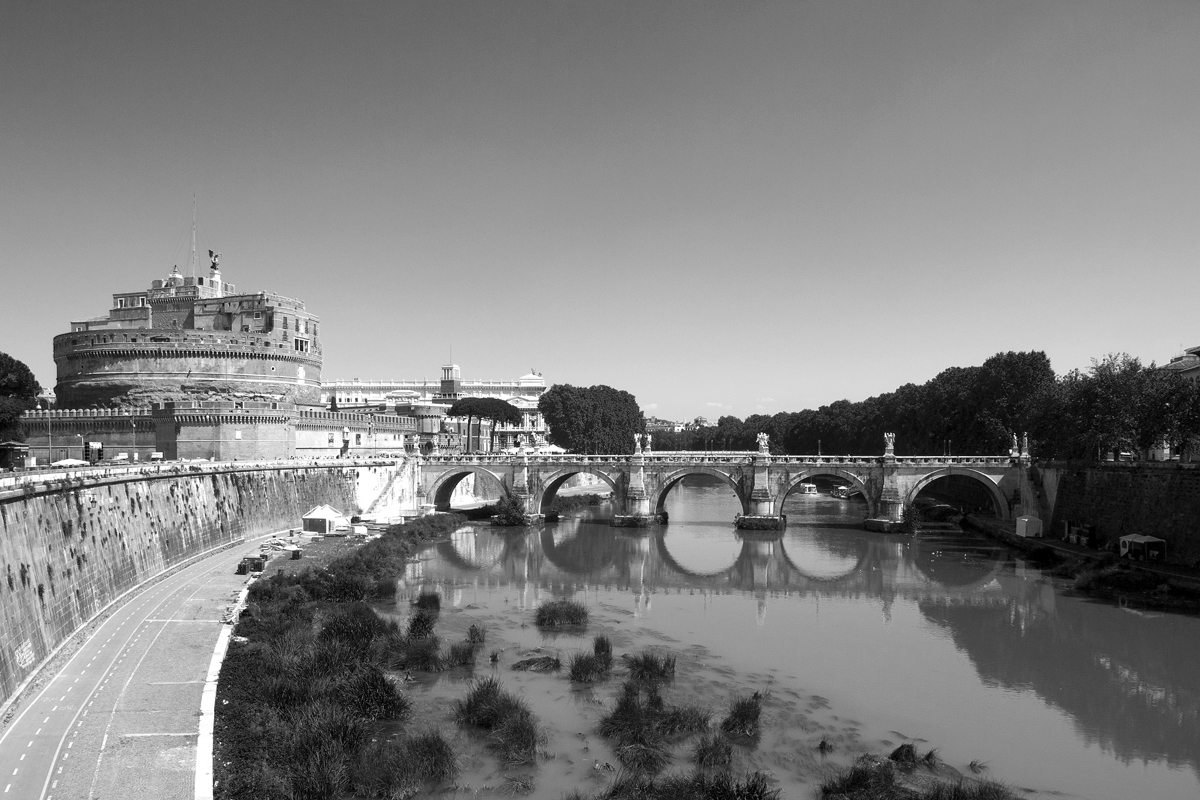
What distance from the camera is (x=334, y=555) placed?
40.0 meters

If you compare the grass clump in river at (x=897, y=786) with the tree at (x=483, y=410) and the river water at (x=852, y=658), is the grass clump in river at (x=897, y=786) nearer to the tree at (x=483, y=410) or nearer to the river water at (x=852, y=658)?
the river water at (x=852, y=658)

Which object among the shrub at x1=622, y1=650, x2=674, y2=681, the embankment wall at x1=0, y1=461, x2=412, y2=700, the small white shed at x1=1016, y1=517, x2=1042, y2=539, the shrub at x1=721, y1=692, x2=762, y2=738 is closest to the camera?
the embankment wall at x1=0, y1=461, x2=412, y2=700

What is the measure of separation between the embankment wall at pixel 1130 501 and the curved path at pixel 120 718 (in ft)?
116

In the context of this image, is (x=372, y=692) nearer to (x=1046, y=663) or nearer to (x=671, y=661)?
(x=671, y=661)

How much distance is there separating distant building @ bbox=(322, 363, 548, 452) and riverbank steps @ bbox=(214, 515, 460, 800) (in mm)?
47658

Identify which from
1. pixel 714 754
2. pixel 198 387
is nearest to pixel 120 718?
pixel 714 754

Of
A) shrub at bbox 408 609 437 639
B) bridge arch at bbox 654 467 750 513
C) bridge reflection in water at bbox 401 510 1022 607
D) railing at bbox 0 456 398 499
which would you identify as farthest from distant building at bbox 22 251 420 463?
shrub at bbox 408 609 437 639

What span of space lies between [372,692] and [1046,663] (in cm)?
2006

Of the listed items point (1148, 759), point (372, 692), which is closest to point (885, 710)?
point (1148, 759)

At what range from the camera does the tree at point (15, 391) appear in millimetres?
49500

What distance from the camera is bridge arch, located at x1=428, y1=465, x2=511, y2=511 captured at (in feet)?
201

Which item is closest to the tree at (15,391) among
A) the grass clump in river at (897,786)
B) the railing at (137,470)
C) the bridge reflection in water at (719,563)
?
the railing at (137,470)

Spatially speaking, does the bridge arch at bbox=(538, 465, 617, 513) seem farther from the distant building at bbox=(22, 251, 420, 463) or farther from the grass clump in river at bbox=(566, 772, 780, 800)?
the grass clump in river at bbox=(566, 772, 780, 800)

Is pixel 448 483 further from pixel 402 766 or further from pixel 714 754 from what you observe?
pixel 714 754
